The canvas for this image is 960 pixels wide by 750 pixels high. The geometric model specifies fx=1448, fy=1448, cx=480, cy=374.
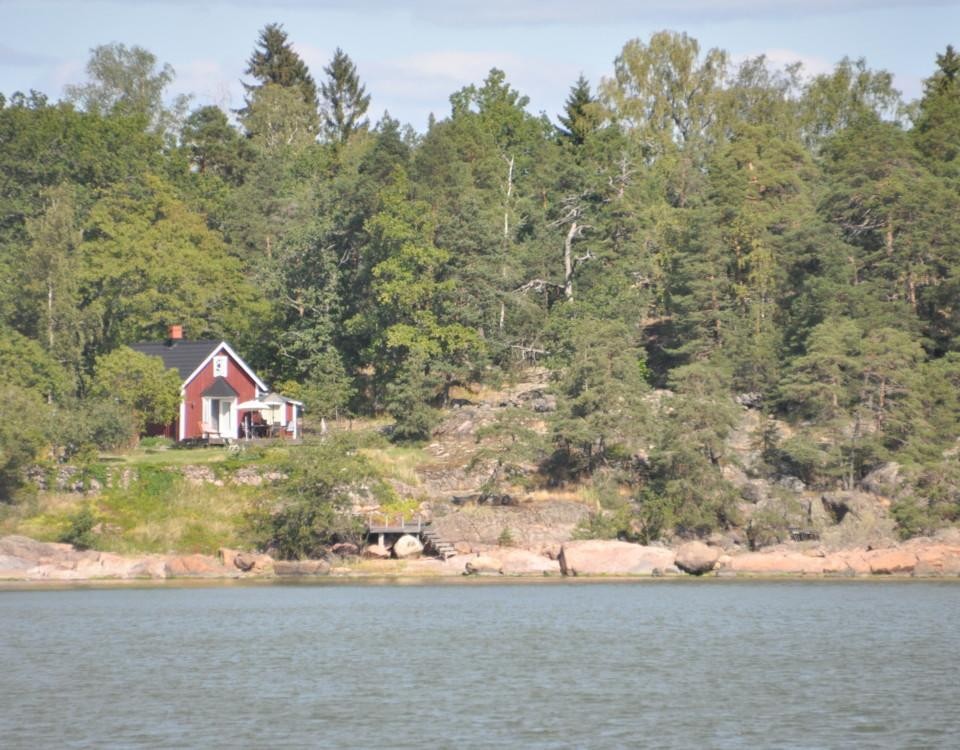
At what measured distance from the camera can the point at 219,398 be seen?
246ft

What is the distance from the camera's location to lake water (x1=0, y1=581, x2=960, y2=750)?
1034 inches

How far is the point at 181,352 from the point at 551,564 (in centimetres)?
2734

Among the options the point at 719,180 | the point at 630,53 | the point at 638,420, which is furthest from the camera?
the point at 630,53

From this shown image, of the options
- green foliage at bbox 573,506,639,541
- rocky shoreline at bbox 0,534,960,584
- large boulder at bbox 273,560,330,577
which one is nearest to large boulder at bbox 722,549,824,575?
rocky shoreline at bbox 0,534,960,584

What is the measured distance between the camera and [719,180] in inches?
3231

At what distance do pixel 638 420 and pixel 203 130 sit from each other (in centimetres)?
5272

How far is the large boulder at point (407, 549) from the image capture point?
Result: 2351 inches

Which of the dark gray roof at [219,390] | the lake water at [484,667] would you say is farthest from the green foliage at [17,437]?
the dark gray roof at [219,390]

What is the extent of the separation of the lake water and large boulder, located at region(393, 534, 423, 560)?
5.40 meters

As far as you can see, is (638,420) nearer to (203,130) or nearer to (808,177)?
(808,177)

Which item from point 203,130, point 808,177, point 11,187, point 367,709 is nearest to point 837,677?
point 367,709

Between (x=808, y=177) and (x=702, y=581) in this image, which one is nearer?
(x=702, y=581)

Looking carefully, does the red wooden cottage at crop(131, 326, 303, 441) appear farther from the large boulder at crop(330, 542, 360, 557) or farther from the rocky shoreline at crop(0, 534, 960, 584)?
the rocky shoreline at crop(0, 534, 960, 584)

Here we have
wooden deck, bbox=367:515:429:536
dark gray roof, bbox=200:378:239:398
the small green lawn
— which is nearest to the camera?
wooden deck, bbox=367:515:429:536
